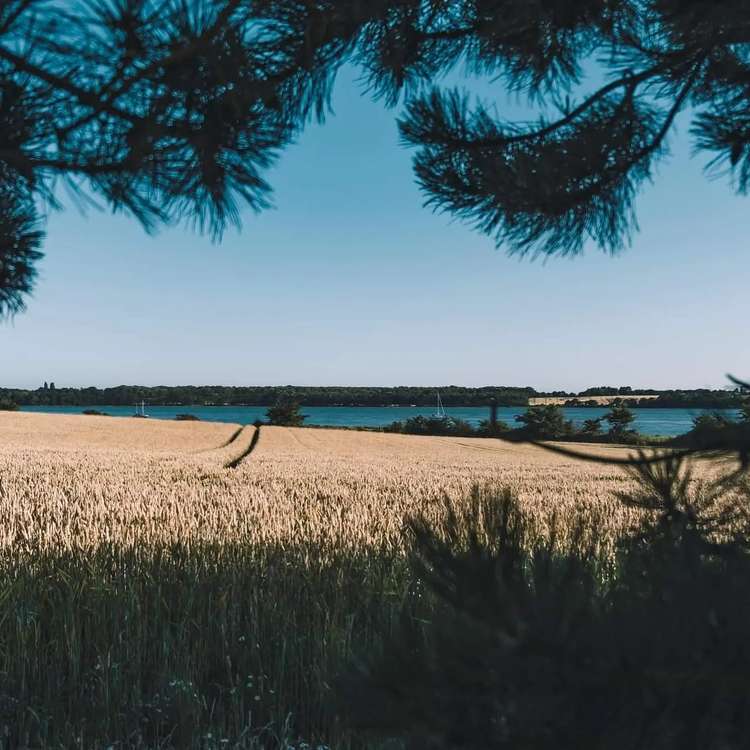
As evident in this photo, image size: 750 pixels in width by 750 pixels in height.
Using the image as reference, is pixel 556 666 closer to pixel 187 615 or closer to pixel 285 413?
pixel 187 615

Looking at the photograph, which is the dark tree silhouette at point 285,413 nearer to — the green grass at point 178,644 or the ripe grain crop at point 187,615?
the ripe grain crop at point 187,615

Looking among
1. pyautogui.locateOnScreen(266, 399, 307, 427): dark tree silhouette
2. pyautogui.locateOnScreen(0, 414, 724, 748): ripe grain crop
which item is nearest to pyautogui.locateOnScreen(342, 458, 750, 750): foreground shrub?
pyautogui.locateOnScreen(0, 414, 724, 748): ripe grain crop

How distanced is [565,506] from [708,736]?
7.95 meters

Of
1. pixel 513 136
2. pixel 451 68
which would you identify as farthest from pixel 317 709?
pixel 451 68

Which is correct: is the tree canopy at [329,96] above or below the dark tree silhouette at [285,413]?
above

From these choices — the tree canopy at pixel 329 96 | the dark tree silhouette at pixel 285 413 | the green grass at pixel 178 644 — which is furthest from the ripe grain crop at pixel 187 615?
the dark tree silhouette at pixel 285 413

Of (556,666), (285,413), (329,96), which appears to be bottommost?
(285,413)

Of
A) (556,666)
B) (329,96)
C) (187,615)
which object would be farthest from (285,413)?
(556,666)

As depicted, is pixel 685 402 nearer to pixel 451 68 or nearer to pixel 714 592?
pixel 714 592

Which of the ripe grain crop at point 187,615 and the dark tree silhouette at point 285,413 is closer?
the ripe grain crop at point 187,615

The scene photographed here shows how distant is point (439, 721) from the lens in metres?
0.51

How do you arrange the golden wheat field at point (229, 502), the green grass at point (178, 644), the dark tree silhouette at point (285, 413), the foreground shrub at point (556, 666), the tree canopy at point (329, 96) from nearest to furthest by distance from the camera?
the foreground shrub at point (556, 666)
the tree canopy at point (329, 96)
the green grass at point (178, 644)
the golden wheat field at point (229, 502)
the dark tree silhouette at point (285, 413)

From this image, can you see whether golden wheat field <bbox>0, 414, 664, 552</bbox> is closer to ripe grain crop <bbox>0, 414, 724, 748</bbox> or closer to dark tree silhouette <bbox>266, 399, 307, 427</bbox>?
ripe grain crop <bbox>0, 414, 724, 748</bbox>

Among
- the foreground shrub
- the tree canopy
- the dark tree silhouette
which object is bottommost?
the dark tree silhouette
